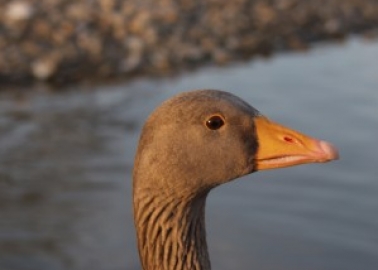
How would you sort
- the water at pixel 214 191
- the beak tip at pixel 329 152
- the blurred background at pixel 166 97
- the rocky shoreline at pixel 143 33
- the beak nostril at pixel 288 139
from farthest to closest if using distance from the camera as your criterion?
1. the rocky shoreline at pixel 143 33
2. the blurred background at pixel 166 97
3. the water at pixel 214 191
4. the beak nostril at pixel 288 139
5. the beak tip at pixel 329 152

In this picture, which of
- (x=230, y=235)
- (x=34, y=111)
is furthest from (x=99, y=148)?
(x=230, y=235)

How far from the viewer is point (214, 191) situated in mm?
7926

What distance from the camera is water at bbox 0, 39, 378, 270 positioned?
6961 millimetres

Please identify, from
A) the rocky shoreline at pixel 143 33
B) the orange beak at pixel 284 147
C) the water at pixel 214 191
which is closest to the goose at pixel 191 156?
the orange beak at pixel 284 147

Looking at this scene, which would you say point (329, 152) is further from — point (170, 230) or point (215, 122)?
point (170, 230)

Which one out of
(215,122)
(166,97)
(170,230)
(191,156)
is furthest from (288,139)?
(166,97)

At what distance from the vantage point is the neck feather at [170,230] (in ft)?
14.8

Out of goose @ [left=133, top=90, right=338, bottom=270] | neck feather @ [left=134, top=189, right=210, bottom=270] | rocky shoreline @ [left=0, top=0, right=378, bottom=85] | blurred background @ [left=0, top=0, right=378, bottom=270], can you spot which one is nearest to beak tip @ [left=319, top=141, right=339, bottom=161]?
goose @ [left=133, top=90, right=338, bottom=270]

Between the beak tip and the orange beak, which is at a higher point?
the orange beak

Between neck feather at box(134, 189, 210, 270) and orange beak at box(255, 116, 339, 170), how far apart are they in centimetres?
38

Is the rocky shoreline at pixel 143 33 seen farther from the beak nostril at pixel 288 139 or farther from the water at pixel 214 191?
the beak nostril at pixel 288 139

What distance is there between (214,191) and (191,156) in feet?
11.3

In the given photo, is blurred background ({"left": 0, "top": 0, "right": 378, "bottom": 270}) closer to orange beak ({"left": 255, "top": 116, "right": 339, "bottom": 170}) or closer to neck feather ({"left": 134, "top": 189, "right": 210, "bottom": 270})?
neck feather ({"left": 134, "top": 189, "right": 210, "bottom": 270})

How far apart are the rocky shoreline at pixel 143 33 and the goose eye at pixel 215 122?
6514mm
